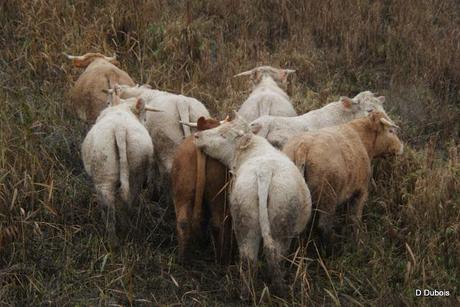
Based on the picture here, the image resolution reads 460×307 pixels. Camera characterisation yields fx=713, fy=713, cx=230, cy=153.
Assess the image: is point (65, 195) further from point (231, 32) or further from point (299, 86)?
point (231, 32)

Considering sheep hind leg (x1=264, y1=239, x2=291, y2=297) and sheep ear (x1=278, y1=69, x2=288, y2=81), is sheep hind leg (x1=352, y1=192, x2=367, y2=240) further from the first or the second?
sheep ear (x1=278, y1=69, x2=288, y2=81)

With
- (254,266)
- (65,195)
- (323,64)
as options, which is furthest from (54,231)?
(323,64)

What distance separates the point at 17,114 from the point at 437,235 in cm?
481

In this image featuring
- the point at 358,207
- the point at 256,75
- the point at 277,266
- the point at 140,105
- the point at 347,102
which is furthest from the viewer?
the point at 256,75

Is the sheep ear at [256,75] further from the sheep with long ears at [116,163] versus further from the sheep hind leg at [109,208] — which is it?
the sheep hind leg at [109,208]

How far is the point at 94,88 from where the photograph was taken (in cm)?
848

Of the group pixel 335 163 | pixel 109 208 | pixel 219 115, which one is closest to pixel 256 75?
pixel 219 115

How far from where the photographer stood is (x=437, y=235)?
6492mm

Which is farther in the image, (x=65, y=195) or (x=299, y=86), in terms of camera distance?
(x=299, y=86)

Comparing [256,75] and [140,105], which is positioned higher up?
[140,105]

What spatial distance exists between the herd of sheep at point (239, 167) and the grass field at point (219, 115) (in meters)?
0.30

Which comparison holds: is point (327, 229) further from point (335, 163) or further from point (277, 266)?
point (277, 266)

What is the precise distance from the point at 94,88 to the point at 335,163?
351 cm

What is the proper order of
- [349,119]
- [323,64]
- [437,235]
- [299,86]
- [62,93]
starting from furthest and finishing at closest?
1. [323,64]
2. [299,86]
3. [62,93]
4. [349,119]
5. [437,235]
